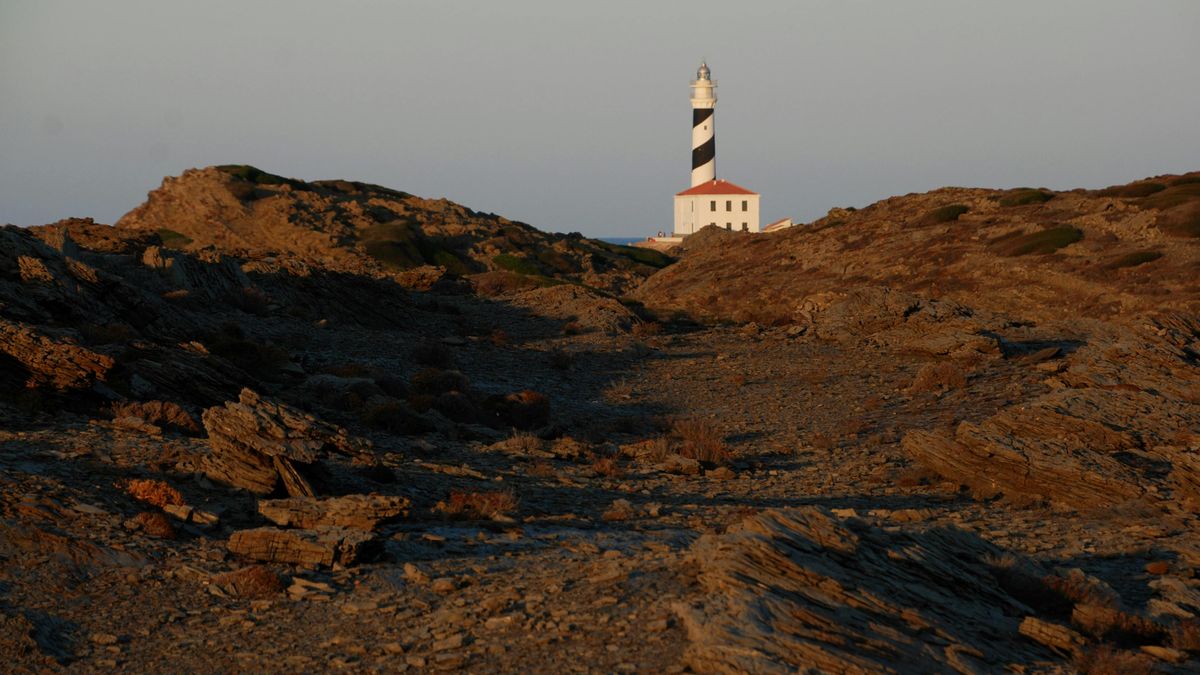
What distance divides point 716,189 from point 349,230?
56.5m

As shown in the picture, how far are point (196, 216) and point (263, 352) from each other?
5212 cm

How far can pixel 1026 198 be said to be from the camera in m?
61.9

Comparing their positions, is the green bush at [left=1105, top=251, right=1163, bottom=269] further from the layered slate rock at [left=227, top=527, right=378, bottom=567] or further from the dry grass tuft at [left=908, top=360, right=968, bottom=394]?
the layered slate rock at [left=227, top=527, right=378, bottom=567]

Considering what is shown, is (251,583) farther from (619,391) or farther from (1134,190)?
(1134,190)

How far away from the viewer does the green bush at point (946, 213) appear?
6162 cm

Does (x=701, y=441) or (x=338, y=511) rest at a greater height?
(x=701, y=441)

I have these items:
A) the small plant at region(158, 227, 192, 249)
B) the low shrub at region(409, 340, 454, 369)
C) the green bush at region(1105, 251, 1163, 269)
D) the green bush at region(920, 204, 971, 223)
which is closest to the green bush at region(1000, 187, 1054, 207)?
the green bush at region(920, 204, 971, 223)

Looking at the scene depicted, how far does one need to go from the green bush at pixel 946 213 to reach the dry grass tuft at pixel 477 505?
50.2 meters

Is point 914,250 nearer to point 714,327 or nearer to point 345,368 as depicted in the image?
point 714,327

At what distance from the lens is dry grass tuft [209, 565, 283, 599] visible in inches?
471

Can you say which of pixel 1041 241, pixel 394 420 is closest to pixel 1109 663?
pixel 394 420

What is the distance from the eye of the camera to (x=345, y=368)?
28.8 m

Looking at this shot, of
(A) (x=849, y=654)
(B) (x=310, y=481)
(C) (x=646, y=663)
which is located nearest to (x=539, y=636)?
(C) (x=646, y=663)

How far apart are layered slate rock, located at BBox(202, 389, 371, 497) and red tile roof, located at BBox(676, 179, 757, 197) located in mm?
108195
